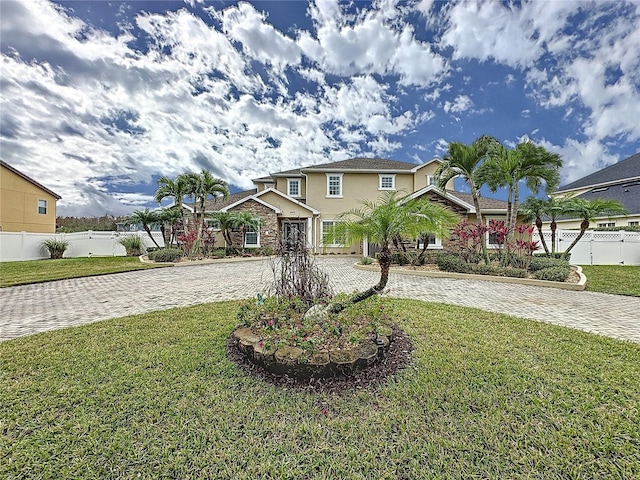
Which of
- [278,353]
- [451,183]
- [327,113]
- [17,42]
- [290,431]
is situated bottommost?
[290,431]

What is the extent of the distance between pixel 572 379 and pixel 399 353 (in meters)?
2.05

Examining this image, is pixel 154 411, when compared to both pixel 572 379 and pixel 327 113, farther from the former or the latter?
pixel 327 113

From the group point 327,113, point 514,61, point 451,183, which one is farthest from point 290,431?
point 451,183

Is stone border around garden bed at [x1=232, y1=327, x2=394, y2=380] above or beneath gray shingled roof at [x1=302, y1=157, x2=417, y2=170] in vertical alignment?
beneath

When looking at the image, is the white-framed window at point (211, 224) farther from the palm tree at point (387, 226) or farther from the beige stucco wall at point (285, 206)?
the palm tree at point (387, 226)

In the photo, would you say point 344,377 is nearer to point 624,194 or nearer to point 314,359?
point 314,359

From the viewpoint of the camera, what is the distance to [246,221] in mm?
17734

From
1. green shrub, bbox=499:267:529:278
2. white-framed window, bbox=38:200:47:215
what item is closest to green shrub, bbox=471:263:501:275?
green shrub, bbox=499:267:529:278

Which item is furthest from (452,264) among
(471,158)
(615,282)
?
(615,282)

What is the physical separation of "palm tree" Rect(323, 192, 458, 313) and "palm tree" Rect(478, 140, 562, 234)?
30.3 ft

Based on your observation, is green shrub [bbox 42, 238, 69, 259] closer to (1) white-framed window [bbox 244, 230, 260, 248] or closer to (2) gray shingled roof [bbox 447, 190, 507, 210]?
(1) white-framed window [bbox 244, 230, 260, 248]

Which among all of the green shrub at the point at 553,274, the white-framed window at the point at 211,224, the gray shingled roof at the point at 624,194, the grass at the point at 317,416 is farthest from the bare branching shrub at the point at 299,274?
the gray shingled roof at the point at 624,194

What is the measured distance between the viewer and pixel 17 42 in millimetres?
8484

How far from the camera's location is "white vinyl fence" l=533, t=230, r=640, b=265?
15.3m
